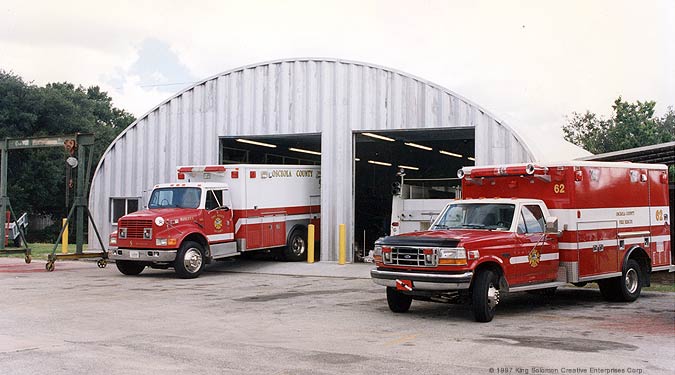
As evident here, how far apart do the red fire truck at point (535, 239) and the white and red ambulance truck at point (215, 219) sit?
7.80 metres

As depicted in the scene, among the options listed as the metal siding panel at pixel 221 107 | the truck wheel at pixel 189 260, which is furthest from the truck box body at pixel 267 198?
the metal siding panel at pixel 221 107

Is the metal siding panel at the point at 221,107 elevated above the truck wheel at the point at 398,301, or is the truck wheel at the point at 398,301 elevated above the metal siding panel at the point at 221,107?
the metal siding panel at the point at 221,107

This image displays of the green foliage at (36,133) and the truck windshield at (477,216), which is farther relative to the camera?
the green foliage at (36,133)

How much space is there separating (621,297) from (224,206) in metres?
10.6

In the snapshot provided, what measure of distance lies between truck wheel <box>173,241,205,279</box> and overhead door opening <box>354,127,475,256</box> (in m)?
5.54

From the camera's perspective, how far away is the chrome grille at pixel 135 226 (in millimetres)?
18328

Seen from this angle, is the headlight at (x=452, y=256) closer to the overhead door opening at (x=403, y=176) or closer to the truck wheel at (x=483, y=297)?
the truck wheel at (x=483, y=297)

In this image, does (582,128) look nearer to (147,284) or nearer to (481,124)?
(481,124)

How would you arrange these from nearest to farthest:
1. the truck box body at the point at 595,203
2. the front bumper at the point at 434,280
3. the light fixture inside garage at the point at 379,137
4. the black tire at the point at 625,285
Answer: the front bumper at the point at 434,280
the truck box body at the point at 595,203
the black tire at the point at 625,285
the light fixture inside garage at the point at 379,137

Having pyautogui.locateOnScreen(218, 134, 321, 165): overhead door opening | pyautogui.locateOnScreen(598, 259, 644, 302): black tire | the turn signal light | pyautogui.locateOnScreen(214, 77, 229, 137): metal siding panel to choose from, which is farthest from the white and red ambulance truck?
pyautogui.locateOnScreen(598, 259, 644, 302): black tire

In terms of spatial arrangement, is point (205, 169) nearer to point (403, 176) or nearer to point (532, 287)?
point (403, 176)

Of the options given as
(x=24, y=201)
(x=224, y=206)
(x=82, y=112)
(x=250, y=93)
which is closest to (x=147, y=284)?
(x=224, y=206)

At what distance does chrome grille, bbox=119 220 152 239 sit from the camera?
18.3 metres

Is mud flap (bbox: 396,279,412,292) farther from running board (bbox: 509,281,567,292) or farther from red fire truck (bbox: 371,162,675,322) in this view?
running board (bbox: 509,281,567,292)
